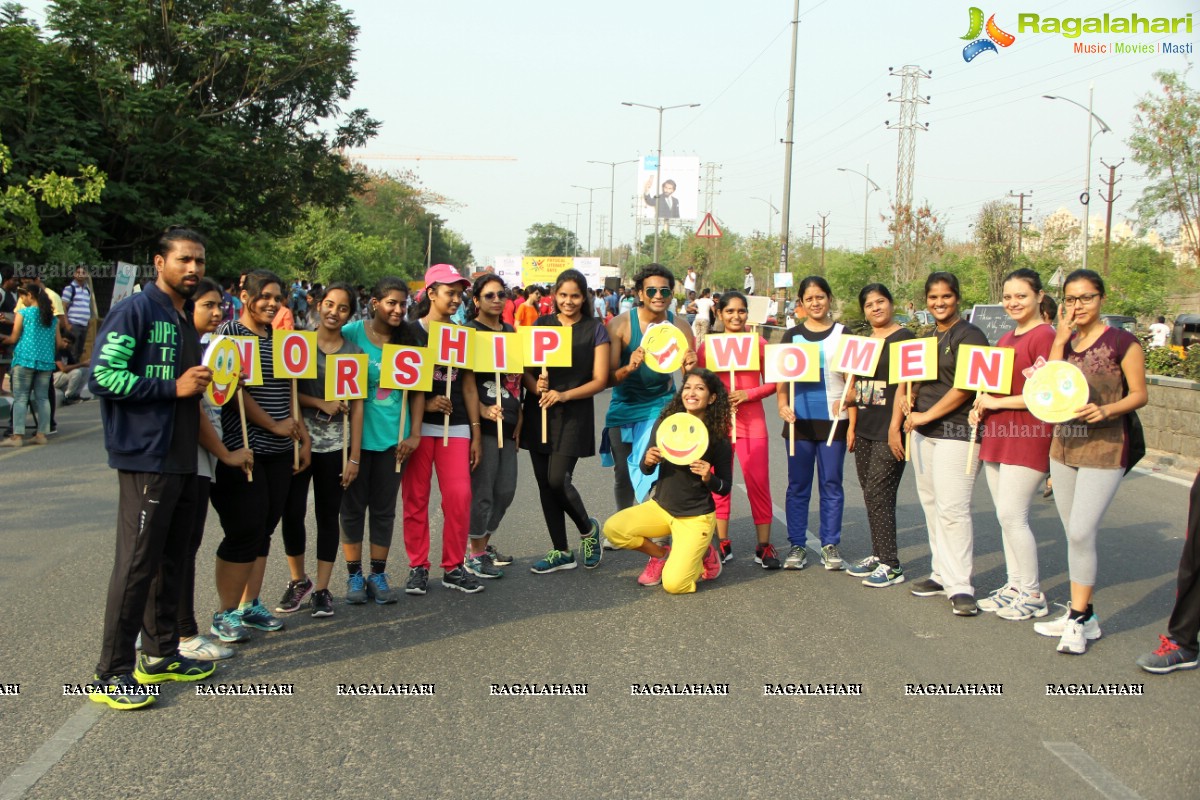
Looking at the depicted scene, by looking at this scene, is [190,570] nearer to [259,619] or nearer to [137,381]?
[259,619]

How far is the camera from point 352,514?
619 centimetres

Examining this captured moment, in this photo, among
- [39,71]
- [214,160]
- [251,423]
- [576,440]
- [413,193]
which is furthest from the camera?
[413,193]

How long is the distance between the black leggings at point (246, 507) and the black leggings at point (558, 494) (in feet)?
6.60

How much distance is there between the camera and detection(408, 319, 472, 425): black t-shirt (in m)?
6.46

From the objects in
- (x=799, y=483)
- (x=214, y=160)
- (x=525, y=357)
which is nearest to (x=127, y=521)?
(x=525, y=357)

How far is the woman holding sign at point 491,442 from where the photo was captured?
6789mm

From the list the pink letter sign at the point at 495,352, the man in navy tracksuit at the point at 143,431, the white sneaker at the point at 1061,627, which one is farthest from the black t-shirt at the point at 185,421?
the white sneaker at the point at 1061,627

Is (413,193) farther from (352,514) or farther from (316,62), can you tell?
(352,514)

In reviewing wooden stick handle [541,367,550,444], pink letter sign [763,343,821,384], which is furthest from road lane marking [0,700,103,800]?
pink letter sign [763,343,821,384]

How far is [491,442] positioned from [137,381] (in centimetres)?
274

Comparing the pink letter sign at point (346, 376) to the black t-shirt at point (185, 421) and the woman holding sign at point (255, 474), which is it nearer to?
the woman holding sign at point (255, 474)

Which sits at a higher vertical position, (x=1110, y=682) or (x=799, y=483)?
(x=799, y=483)

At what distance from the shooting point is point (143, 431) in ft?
15.1

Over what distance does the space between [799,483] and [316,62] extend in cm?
2662
